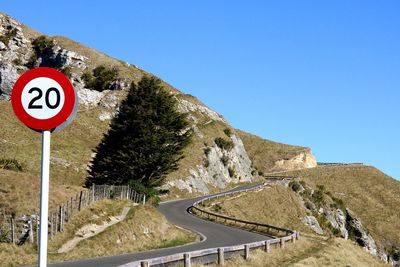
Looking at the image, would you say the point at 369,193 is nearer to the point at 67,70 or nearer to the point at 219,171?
the point at 219,171

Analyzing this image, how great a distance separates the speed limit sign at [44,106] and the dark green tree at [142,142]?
49.3 m

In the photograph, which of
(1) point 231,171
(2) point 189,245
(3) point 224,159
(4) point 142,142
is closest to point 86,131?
(3) point 224,159

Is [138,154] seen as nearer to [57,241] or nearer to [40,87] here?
[57,241]

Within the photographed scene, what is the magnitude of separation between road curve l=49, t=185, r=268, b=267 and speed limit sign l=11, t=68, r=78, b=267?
18120 mm

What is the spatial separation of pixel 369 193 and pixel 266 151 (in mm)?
39669

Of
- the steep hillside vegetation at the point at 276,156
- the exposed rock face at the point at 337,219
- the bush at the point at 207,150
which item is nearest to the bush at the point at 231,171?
the bush at the point at 207,150

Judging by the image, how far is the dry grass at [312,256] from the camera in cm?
2543

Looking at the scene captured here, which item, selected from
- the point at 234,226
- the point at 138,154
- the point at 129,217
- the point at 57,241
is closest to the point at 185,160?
the point at 138,154

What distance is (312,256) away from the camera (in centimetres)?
3081

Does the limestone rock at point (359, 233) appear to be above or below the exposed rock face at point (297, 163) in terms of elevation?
below

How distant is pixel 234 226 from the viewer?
51.5 metres

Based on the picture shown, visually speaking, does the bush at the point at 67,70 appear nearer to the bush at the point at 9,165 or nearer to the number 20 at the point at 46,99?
the bush at the point at 9,165

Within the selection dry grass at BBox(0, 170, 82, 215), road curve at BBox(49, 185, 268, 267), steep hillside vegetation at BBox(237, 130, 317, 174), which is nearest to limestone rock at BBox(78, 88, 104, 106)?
road curve at BBox(49, 185, 268, 267)

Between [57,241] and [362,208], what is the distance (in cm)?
10017
